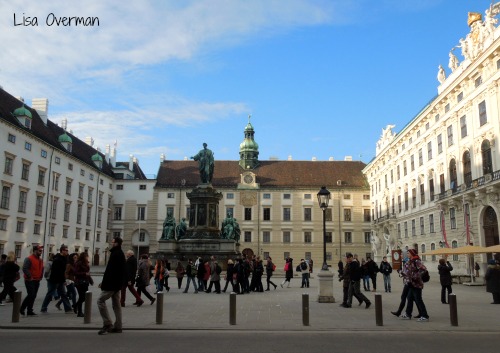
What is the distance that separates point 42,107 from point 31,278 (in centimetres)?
4956

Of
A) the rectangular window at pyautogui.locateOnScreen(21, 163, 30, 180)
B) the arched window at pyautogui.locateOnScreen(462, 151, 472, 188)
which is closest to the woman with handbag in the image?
the arched window at pyautogui.locateOnScreen(462, 151, 472, 188)

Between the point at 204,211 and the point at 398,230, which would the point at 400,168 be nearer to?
the point at 398,230

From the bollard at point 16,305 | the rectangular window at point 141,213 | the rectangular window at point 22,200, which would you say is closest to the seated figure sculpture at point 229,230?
the bollard at point 16,305

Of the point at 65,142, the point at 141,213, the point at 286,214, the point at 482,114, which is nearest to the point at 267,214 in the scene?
the point at 286,214

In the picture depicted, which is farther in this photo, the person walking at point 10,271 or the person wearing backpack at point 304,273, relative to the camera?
the person wearing backpack at point 304,273

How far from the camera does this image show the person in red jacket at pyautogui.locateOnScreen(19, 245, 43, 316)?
12109 millimetres

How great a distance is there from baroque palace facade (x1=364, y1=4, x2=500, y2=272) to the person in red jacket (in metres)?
29.1

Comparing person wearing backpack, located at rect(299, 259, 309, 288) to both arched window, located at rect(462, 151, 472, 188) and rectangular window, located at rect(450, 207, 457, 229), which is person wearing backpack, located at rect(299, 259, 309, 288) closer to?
arched window, located at rect(462, 151, 472, 188)

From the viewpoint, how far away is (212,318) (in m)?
12.0

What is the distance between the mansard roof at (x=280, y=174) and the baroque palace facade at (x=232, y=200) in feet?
0.51

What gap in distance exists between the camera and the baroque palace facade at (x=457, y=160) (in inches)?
1296

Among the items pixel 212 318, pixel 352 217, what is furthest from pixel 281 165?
pixel 212 318

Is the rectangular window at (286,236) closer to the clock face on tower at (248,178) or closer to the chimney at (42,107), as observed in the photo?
the clock face on tower at (248,178)

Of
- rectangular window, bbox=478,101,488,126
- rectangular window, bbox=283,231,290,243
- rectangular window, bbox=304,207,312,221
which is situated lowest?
rectangular window, bbox=283,231,290,243
